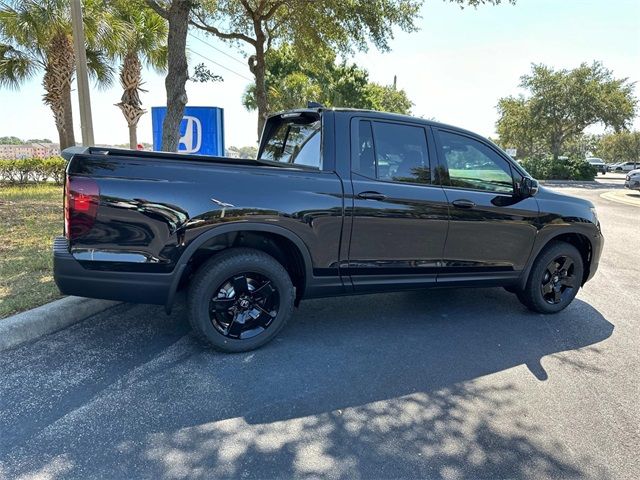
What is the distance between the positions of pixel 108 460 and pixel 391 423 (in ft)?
5.28

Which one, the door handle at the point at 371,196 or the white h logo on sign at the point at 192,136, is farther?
the white h logo on sign at the point at 192,136

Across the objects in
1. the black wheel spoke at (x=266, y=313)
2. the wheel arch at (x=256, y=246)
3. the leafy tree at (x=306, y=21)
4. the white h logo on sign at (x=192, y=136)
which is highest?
the leafy tree at (x=306, y=21)

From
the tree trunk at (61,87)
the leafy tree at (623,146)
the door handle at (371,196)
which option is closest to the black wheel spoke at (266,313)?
the door handle at (371,196)

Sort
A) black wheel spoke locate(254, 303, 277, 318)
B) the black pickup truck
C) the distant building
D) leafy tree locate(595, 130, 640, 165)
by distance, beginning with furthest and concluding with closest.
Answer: leafy tree locate(595, 130, 640, 165) → the distant building → black wheel spoke locate(254, 303, 277, 318) → the black pickup truck

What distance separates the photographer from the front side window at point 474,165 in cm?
412

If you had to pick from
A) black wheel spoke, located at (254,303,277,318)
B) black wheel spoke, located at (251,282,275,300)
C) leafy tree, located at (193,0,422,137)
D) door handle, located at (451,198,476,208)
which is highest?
leafy tree, located at (193,0,422,137)

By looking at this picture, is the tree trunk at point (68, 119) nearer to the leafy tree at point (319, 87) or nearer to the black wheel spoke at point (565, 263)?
the leafy tree at point (319, 87)

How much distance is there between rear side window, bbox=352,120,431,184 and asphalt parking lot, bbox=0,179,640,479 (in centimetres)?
144

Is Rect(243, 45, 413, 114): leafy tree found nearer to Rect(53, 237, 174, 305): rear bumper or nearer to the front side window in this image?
the front side window

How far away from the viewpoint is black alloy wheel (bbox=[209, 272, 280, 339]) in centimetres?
345

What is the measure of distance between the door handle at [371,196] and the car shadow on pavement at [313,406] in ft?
4.11

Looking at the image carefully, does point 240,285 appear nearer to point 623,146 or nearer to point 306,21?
point 306,21

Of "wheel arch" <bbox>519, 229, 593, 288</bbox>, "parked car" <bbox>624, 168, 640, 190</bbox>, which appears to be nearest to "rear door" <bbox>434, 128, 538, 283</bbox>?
"wheel arch" <bbox>519, 229, 593, 288</bbox>

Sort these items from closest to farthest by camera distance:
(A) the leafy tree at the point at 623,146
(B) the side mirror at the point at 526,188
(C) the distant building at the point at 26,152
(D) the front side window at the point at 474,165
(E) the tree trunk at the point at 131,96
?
(D) the front side window at the point at 474,165
(B) the side mirror at the point at 526,188
(C) the distant building at the point at 26,152
(E) the tree trunk at the point at 131,96
(A) the leafy tree at the point at 623,146
